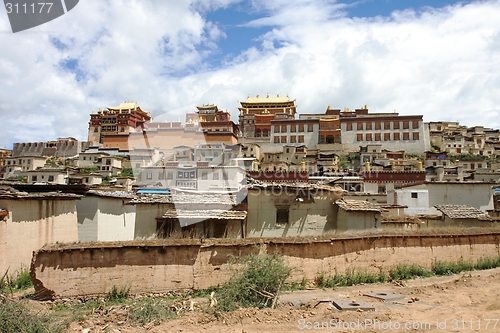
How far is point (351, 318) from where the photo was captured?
9.01 meters

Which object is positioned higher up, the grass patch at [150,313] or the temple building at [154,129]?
the temple building at [154,129]

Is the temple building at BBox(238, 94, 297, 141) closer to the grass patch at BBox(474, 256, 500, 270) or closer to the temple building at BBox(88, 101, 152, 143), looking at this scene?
the temple building at BBox(88, 101, 152, 143)

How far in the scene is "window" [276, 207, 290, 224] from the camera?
52.4 feet

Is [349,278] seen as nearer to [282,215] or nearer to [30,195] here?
[282,215]

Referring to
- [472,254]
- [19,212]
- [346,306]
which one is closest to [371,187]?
[472,254]

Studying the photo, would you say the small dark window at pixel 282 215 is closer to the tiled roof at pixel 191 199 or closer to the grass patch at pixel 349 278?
the tiled roof at pixel 191 199

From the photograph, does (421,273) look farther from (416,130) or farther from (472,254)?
(416,130)

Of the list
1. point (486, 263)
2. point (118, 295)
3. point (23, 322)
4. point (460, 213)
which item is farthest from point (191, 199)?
point (460, 213)

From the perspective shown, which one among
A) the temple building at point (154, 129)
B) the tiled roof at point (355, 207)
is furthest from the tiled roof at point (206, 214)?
the temple building at point (154, 129)

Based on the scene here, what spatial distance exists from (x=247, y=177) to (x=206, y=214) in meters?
8.25

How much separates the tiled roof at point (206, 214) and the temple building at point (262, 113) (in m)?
49.1

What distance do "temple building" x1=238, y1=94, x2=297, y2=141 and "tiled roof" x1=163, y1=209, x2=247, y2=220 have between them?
1932 inches

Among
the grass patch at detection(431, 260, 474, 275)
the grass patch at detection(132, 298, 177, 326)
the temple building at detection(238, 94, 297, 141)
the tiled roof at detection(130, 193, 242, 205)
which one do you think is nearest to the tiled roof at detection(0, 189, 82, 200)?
the tiled roof at detection(130, 193, 242, 205)

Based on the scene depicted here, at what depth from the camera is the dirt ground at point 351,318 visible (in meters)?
8.57
